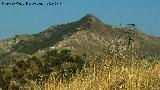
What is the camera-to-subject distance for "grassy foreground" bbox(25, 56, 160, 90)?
34.7 feet

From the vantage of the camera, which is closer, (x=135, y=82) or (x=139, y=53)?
(x=135, y=82)

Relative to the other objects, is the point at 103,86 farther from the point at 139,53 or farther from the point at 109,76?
the point at 139,53

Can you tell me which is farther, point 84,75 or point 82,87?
point 84,75

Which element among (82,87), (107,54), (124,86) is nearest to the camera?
(124,86)

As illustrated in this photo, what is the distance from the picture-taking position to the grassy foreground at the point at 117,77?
10586 millimetres

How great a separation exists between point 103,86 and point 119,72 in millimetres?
650

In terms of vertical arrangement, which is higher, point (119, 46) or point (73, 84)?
point (119, 46)

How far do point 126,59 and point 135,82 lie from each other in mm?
1580

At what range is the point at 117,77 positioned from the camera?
11023 mm

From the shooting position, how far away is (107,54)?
12008 mm

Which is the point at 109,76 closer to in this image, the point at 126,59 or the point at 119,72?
the point at 119,72

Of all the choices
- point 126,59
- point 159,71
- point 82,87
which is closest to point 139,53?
point 126,59

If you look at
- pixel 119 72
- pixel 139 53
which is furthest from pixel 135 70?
pixel 139 53

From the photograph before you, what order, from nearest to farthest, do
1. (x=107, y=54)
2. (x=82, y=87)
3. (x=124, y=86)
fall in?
1. (x=124, y=86)
2. (x=82, y=87)
3. (x=107, y=54)
